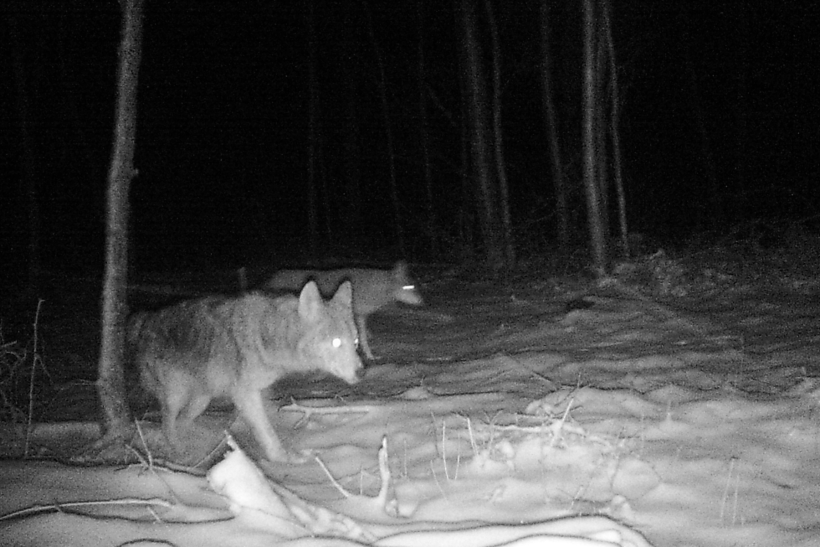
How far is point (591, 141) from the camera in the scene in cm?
1377

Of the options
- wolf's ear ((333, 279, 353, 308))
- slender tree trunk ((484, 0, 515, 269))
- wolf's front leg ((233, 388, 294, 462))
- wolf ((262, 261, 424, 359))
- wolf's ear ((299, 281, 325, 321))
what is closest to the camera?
wolf's front leg ((233, 388, 294, 462))

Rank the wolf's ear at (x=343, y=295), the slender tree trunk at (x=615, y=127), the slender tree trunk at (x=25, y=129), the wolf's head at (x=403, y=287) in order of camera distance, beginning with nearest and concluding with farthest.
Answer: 1. the wolf's ear at (x=343, y=295)
2. the wolf's head at (x=403, y=287)
3. the slender tree trunk at (x=615, y=127)
4. the slender tree trunk at (x=25, y=129)

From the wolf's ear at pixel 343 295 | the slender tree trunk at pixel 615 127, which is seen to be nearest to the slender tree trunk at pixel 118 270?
the wolf's ear at pixel 343 295

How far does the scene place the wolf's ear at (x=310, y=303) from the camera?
6059 millimetres

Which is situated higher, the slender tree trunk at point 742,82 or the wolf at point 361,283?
the slender tree trunk at point 742,82

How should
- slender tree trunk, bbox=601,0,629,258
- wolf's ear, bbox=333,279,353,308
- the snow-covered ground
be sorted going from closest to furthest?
1. the snow-covered ground
2. wolf's ear, bbox=333,279,353,308
3. slender tree trunk, bbox=601,0,629,258

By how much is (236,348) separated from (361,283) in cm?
477

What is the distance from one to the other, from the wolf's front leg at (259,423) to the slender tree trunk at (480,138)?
13204 mm

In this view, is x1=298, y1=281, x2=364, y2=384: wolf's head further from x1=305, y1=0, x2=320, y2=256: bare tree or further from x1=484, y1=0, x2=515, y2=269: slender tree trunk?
x1=305, y1=0, x2=320, y2=256: bare tree

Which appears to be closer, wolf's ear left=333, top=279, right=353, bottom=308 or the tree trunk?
wolf's ear left=333, top=279, right=353, bottom=308

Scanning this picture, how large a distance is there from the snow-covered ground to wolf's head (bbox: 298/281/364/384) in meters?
0.45

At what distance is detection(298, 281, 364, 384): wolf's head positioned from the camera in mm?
6176

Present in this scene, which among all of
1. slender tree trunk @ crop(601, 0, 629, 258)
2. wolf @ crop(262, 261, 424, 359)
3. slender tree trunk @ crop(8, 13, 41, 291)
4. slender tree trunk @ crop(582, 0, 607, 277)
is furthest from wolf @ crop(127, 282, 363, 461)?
slender tree trunk @ crop(8, 13, 41, 291)

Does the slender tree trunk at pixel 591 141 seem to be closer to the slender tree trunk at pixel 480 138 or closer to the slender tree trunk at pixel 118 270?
the slender tree trunk at pixel 480 138
